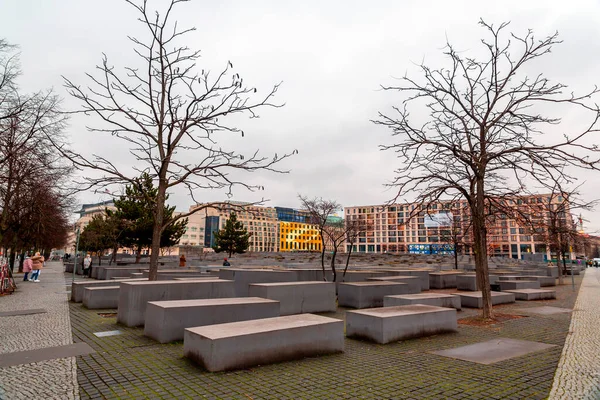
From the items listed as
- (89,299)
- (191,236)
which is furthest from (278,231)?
(89,299)

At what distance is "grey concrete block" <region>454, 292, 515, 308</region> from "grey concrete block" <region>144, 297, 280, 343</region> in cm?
851

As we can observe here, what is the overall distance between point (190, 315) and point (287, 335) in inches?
91.0

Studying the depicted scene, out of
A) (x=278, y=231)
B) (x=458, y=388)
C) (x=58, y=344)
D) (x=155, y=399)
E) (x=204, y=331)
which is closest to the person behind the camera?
(x=155, y=399)

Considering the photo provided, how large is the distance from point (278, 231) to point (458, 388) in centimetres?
18892

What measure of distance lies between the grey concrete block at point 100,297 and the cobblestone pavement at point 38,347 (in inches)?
25.5

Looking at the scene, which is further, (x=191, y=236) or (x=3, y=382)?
(x=191, y=236)

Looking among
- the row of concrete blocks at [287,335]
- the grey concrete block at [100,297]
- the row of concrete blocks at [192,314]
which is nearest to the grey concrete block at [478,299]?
the row of concrete blocks at [287,335]

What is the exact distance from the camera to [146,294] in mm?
8547

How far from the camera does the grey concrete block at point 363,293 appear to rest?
12273 millimetres

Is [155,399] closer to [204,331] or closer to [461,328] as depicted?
[204,331]

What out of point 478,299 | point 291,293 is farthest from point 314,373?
point 478,299

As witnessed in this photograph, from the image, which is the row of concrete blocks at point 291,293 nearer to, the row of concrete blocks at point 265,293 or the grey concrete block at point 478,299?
the row of concrete blocks at point 265,293

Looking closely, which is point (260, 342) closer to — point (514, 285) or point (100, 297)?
point (100, 297)

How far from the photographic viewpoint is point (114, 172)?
979cm
